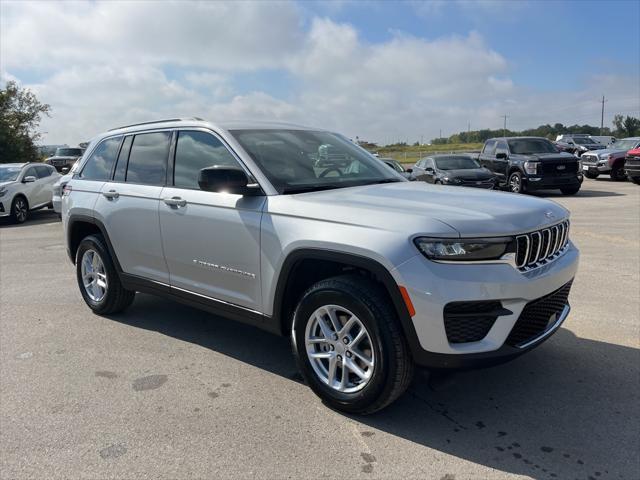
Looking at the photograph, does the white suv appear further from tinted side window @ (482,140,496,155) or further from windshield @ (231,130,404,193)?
tinted side window @ (482,140,496,155)

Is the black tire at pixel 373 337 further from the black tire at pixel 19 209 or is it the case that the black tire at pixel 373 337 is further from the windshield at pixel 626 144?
the windshield at pixel 626 144

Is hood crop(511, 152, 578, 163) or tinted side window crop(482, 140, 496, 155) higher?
tinted side window crop(482, 140, 496, 155)

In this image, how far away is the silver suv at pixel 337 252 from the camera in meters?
2.96

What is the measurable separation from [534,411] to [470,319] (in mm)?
953

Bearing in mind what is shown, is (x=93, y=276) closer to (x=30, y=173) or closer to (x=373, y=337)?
(x=373, y=337)

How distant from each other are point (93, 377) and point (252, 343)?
1.29m

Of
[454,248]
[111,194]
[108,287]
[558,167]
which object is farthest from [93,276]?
[558,167]

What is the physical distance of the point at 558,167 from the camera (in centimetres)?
1638

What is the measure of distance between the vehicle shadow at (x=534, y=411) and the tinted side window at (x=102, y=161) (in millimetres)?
1969

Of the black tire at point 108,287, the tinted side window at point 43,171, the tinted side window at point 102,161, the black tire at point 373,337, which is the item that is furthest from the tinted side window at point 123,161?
the tinted side window at point 43,171

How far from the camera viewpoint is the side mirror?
11.8ft

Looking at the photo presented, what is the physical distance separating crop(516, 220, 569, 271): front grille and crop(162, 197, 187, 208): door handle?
249cm

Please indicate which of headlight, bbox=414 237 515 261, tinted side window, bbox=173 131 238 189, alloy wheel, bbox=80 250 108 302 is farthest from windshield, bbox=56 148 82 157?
→ headlight, bbox=414 237 515 261

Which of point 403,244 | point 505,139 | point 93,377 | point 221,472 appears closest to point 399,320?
point 403,244
